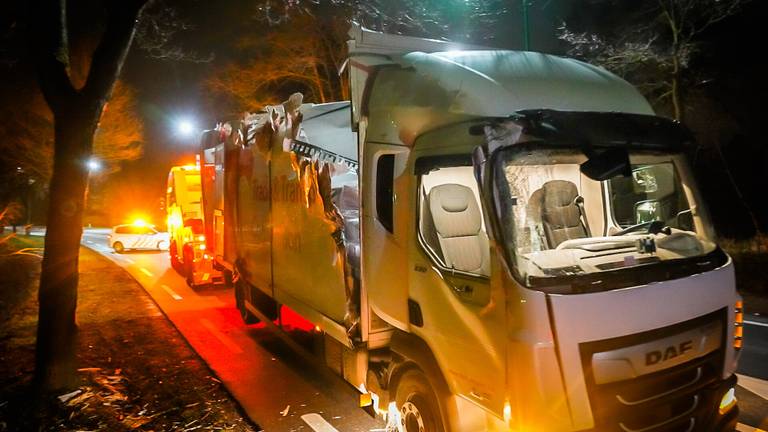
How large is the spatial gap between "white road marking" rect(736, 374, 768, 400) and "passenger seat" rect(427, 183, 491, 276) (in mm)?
3568

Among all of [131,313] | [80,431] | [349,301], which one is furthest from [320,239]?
[131,313]

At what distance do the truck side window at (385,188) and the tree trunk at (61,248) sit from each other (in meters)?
3.37

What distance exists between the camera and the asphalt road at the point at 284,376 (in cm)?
518

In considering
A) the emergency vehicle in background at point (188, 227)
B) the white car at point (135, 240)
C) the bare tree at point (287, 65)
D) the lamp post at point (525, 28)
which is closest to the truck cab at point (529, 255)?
the lamp post at point (525, 28)

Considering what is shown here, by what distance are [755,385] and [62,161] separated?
7.37m

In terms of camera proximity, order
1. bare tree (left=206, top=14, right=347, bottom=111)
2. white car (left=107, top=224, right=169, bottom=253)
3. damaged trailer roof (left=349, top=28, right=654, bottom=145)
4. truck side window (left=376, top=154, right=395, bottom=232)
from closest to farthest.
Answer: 1. damaged trailer roof (left=349, top=28, right=654, bottom=145)
2. truck side window (left=376, top=154, right=395, bottom=232)
3. bare tree (left=206, top=14, right=347, bottom=111)
4. white car (left=107, top=224, right=169, bottom=253)

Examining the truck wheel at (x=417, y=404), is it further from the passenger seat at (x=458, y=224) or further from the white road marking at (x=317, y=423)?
the white road marking at (x=317, y=423)

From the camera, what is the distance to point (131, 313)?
33.1 ft

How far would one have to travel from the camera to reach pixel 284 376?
21.6ft

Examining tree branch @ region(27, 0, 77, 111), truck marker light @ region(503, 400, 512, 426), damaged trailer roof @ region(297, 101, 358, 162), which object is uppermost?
tree branch @ region(27, 0, 77, 111)

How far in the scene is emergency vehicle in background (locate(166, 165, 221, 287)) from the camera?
41.2 feet

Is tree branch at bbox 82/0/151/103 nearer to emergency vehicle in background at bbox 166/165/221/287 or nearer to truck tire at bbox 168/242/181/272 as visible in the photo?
emergency vehicle in background at bbox 166/165/221/287

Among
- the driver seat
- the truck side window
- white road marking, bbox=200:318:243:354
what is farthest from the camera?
white road marking, bbox=200:318:243:354

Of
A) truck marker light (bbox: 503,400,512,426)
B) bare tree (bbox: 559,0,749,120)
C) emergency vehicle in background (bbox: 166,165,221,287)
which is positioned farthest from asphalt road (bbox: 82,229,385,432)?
bare tree (bbox: 559,0,749,120)
